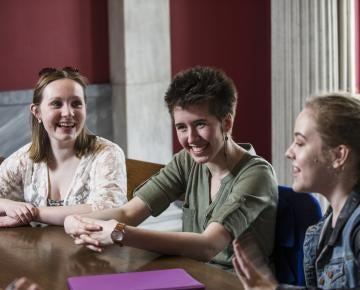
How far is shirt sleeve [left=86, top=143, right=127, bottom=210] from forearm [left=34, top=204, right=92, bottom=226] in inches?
2.3

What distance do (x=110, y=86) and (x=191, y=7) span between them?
0.69 metres

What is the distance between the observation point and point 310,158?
204cm

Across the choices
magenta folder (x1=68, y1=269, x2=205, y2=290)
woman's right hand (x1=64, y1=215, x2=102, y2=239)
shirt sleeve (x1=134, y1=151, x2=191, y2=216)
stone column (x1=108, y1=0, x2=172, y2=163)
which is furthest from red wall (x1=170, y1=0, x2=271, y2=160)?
magenta folder (x1=68, y1=269, x2=205, y2=290)

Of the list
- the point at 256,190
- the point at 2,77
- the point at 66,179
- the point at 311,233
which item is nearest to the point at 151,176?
the point at 66,179

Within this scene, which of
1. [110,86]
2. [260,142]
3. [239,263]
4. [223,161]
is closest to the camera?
[239,263]

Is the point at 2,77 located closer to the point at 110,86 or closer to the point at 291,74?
the point at 110,86

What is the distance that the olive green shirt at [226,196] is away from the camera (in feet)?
8.07

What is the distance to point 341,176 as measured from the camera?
2023mm

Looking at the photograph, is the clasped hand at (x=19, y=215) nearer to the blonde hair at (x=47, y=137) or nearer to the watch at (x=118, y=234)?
the blonde hair at (x=47, y=137)

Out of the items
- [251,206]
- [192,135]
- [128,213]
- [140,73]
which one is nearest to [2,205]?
[128,213]

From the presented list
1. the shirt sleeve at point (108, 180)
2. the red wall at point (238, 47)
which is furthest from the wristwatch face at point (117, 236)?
the red wall at point (238, 47)

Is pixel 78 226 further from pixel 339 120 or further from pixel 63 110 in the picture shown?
pixel 339 120

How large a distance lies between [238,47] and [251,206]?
294 centimetres

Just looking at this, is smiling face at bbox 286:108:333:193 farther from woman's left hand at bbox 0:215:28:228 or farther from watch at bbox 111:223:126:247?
woman's left hand at bbox 0:215:28:228
